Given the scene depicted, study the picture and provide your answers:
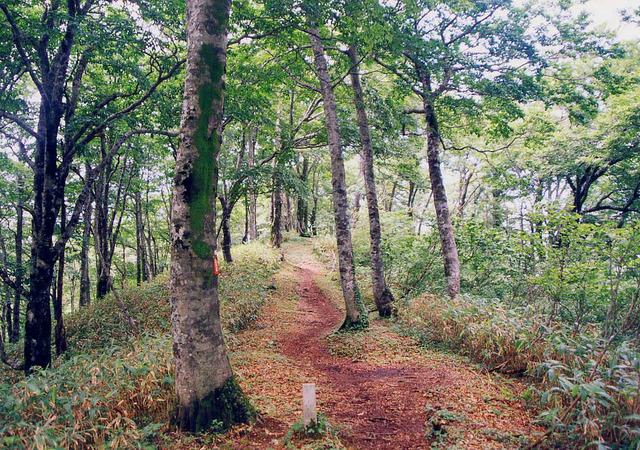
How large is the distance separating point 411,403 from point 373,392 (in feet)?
2.43

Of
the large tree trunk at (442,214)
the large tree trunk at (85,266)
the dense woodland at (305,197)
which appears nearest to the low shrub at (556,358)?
the dense woodland at (305,197)

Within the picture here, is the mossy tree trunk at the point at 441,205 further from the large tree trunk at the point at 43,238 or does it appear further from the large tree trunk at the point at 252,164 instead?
the large tree trunk at the point at 43,238

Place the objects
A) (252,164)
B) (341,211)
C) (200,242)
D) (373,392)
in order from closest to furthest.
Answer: (200,242) → (373,392) → (341,211) → (252,164)

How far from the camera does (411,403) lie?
4781 millimetres

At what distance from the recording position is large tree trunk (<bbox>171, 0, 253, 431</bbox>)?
3.73 meters

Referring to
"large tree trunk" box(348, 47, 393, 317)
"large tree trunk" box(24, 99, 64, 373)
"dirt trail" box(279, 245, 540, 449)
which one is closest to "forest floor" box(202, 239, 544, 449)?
"dirt trail" box(279, 245, 540, 449)

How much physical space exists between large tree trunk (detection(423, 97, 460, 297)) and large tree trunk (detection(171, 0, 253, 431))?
7317 millimetres

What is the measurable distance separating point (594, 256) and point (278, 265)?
12.2m

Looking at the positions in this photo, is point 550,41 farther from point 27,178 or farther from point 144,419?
point 27,178

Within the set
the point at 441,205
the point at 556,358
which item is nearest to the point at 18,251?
the point at 441,205

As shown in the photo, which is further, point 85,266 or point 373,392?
point 85,266

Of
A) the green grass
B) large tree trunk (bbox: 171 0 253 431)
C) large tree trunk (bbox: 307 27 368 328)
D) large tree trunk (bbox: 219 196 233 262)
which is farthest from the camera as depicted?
large tree trunk (bbox: 219 196 233 262)

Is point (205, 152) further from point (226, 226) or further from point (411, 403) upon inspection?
point (226, 226)

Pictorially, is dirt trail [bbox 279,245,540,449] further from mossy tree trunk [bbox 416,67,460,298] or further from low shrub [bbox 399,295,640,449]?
mossy tree trunk [bbox 416,67,460,298]
